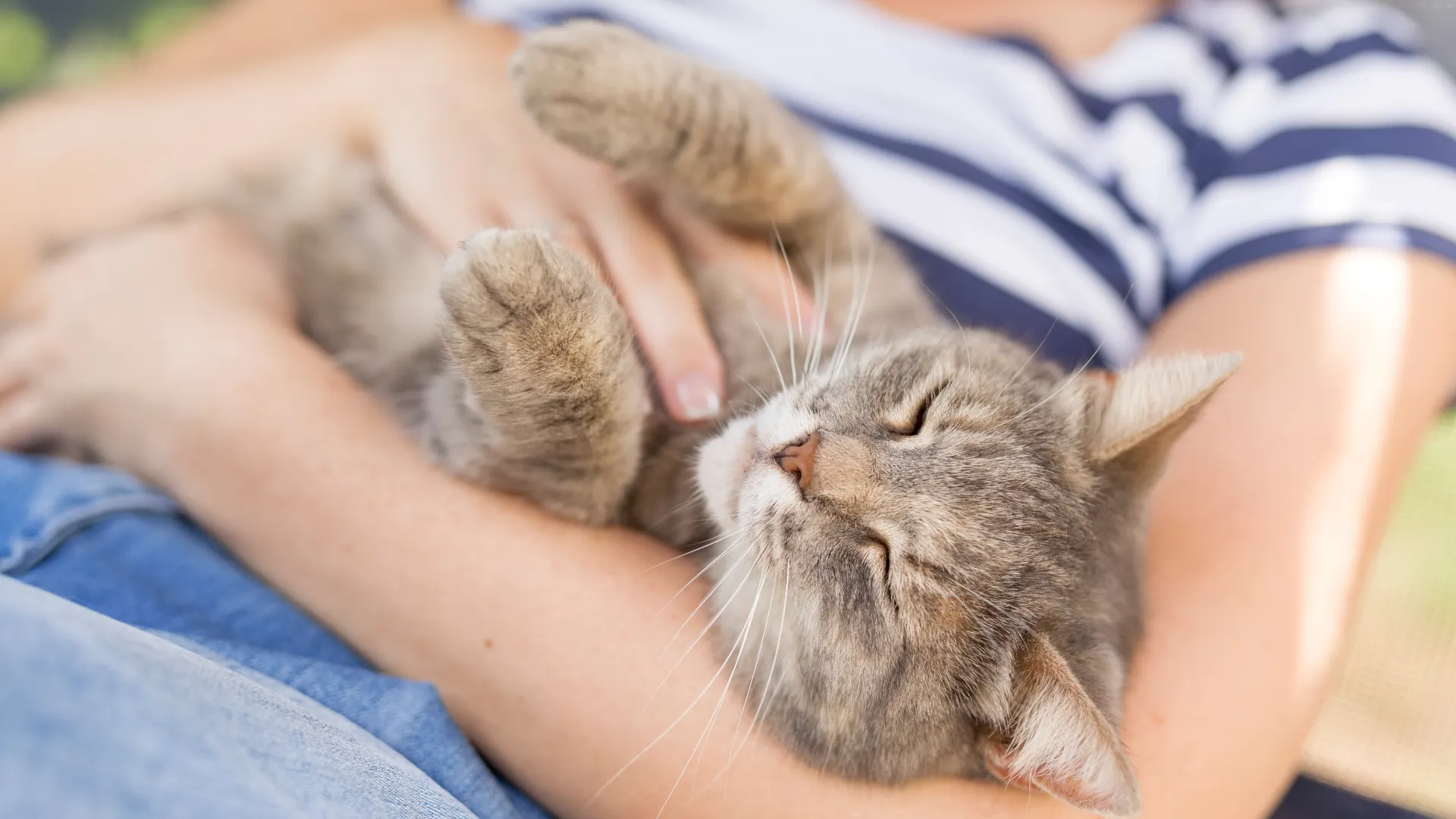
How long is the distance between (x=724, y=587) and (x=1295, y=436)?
0.71 meters

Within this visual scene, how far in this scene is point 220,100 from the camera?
4.32 feet

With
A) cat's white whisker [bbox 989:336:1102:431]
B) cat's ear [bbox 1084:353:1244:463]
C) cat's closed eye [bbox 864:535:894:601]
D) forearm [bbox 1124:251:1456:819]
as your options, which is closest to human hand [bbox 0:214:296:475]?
cat's closed eye [bbox 864:535:894:601]

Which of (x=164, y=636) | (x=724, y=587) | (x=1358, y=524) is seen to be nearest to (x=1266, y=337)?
(x=1358, y=524)

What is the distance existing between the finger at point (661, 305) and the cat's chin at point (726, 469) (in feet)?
0.23

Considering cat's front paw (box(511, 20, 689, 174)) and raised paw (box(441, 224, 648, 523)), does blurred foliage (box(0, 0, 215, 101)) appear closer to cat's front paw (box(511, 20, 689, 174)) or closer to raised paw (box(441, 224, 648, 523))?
cat's front paw (box(511, 20, 689, 174))

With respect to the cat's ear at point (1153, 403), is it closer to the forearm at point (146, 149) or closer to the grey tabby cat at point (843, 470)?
the grey tabby cat at point (843, 470)

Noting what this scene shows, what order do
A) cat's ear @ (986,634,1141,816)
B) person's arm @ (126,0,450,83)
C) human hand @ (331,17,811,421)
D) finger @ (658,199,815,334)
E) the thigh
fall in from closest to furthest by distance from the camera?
the thigh < cat's ear @ (986,634,1141,816) < human hand @ (331,17,811,421) < finger @ (658,199,815,334) < person's arm @ (126,0,450,83)

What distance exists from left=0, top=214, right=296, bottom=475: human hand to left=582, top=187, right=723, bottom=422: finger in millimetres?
423

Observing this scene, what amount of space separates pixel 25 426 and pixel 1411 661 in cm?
216

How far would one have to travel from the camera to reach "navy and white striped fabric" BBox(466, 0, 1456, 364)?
3.92 feet

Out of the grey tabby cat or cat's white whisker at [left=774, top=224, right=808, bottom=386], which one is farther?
cat's white whisker at [left=774, top=224, right=808, bottom=386]

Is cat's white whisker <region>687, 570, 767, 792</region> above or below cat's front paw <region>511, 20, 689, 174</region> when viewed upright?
below

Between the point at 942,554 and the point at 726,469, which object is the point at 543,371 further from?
the point at 942,554

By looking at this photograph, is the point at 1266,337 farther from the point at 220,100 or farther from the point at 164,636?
the point at 220,100
